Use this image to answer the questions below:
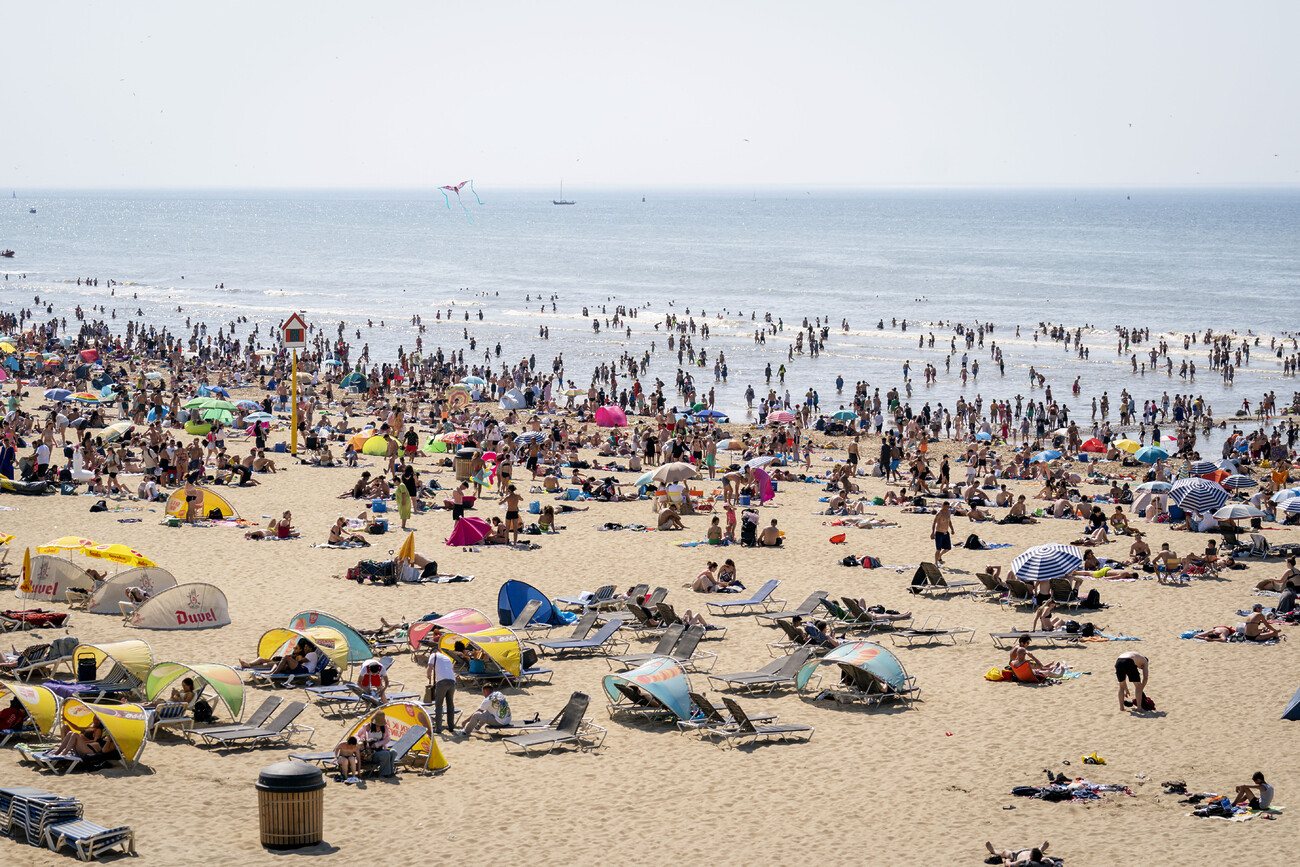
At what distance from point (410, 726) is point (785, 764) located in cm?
345

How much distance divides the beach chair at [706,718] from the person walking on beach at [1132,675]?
367 centimetres

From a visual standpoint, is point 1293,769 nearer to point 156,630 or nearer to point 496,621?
point 496,621

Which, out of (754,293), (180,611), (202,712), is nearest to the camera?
(202,712)

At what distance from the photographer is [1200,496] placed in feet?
75.0

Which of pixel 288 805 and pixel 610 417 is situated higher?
pixel 288 805

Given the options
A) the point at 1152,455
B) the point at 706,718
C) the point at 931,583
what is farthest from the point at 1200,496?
the point at 706,718

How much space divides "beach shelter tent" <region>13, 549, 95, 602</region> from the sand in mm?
713

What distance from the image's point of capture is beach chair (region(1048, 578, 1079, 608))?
701 inches

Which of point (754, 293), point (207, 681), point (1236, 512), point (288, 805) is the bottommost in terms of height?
point (1236, 512)

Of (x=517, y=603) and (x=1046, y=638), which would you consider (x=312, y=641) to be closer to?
(x=517, y=603)

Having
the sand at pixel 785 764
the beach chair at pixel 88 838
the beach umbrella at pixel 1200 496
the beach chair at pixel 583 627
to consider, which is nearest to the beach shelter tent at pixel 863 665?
the sand at pixel 785 764

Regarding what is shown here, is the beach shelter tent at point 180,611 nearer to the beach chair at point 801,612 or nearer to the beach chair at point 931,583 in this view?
the beach chair at point 801,612

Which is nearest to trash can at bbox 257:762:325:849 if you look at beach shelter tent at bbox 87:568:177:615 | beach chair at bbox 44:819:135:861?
beach chair at bbox 44:819:135:861

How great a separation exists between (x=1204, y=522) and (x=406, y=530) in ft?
47.1
